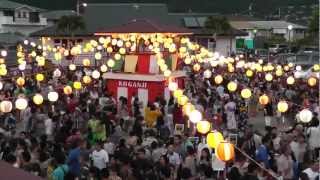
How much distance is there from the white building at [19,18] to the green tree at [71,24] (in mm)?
12321

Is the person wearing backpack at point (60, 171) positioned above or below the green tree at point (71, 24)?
below

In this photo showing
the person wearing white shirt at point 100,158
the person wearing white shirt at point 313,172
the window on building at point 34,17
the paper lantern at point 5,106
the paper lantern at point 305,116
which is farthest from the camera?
the window on building at point 34,17

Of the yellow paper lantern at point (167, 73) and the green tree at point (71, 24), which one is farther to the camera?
the green tree at point (71, 24)

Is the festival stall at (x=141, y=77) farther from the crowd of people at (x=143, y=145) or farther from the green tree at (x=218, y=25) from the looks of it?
the green tree at (x=218, y=25)

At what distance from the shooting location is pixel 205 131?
38.3 feet

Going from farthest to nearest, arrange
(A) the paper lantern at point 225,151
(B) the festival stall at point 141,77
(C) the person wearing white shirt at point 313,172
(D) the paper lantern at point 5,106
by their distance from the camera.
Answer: (B) the festival stall at point 141,77 < (D) the paper lantern at point 5,106 < (C) the person wearing white shirt at point 313,172 < (A) the paper lantern at point 225,151

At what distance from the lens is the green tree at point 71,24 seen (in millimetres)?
50031

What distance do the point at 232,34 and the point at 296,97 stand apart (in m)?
34.3

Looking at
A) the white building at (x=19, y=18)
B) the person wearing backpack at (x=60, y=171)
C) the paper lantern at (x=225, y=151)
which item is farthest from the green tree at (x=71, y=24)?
the paper lantern at (x=225, y=151)

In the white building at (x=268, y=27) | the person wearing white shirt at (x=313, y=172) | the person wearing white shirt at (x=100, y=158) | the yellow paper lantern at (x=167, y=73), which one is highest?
the white building at (x=268, y=27)

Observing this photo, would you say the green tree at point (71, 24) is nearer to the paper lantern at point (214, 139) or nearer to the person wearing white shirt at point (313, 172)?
the paper lantern at point (214, 139)

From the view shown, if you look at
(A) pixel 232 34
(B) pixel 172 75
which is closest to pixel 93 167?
(B) pixel 172 75

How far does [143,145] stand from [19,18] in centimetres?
5464

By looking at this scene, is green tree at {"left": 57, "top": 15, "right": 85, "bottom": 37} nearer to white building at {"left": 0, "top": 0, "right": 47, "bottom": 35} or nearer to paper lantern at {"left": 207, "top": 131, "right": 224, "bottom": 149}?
white building at {"left": 0, "top": 0, "right": 47, "bottom": 35}
